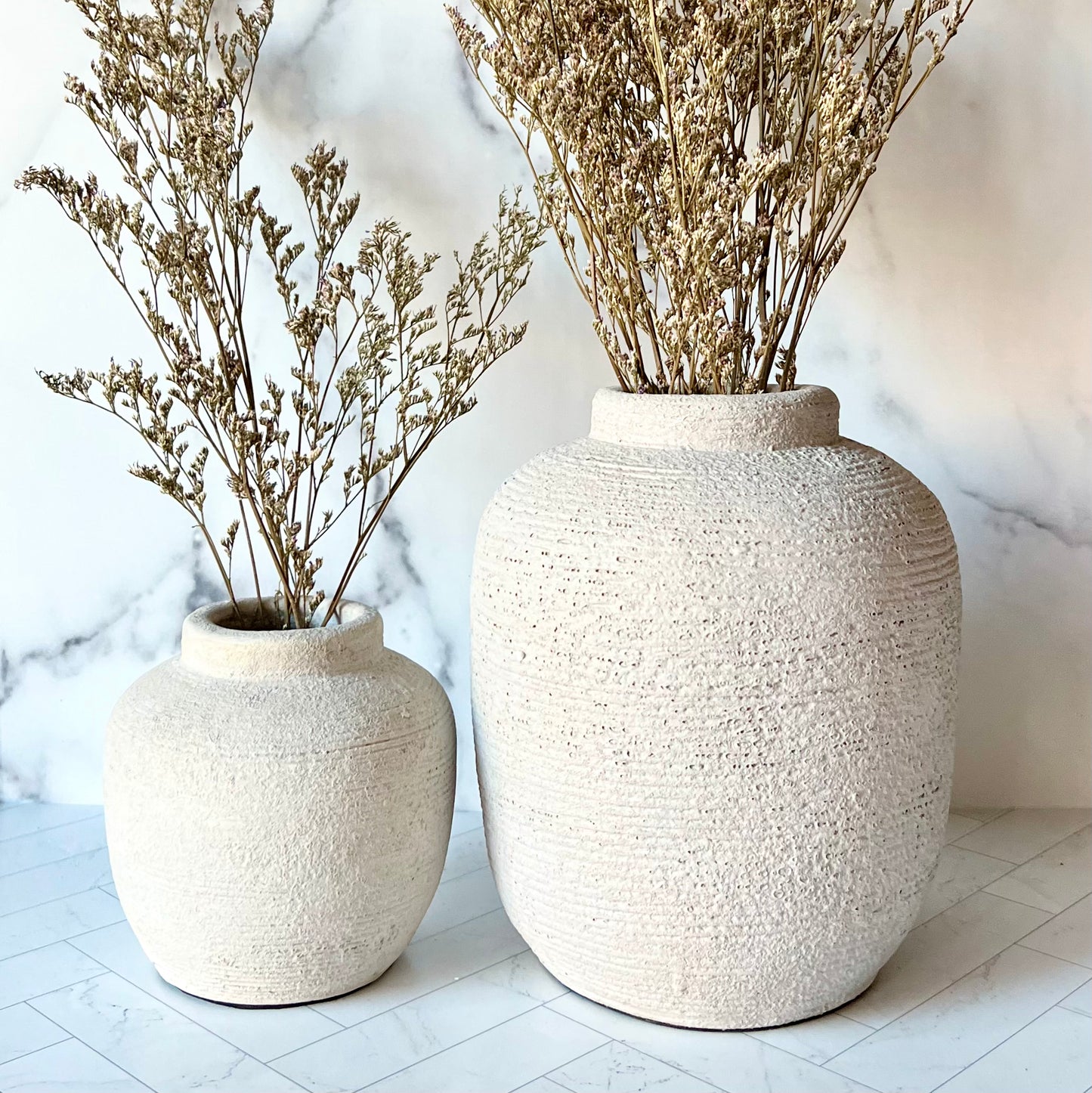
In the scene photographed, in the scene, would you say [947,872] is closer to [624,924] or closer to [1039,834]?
[1039,834]

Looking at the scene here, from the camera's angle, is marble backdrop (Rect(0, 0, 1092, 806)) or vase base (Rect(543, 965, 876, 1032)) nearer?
vase base (Rect(543, 965, 876, 1032))

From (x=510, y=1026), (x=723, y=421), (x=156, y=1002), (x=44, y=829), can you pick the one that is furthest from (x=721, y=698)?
(x=44, y=829)

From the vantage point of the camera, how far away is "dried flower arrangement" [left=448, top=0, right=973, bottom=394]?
1284mm

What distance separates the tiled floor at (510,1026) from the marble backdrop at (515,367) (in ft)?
1.23

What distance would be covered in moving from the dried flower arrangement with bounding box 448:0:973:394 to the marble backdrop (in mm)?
381

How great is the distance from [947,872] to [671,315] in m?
Answer: 0.89

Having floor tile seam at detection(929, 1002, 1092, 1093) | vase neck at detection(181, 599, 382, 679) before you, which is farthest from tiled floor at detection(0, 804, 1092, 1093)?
vase neck at detection(181, 599, 382, 679)

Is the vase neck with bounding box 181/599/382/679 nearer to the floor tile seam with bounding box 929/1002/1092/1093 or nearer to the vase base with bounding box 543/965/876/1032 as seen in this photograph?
the vase base with bounding box 543/965/876/1032

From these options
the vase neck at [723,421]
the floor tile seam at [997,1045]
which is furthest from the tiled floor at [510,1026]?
the vase neck at [723,421]

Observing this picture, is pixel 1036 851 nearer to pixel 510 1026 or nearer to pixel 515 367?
pixel 510 1026

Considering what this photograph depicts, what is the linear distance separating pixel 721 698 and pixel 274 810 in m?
0.47

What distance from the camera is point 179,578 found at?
6.45 feet

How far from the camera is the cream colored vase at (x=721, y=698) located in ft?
4.16

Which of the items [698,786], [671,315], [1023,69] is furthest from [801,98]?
[698,786]
